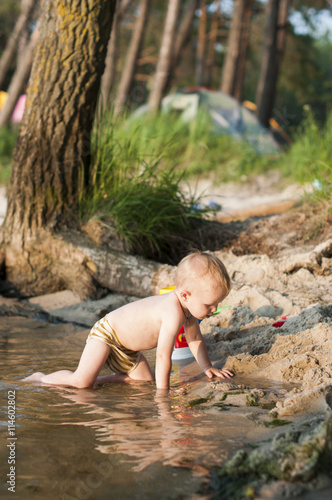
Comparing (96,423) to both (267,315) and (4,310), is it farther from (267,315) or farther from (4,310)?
(4,310)

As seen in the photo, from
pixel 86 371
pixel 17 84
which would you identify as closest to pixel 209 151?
pixel 17 84

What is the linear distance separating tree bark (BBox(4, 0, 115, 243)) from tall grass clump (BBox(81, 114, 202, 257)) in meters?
0.19

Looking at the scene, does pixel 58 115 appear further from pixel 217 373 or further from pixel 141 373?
pixel 217 373

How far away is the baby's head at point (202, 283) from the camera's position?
9.06 feet

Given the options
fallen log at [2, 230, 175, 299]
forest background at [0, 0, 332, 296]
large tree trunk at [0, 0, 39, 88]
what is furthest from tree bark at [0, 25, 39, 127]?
fallen log at [2, 230, 175, 299]

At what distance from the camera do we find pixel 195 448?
77.1 inches

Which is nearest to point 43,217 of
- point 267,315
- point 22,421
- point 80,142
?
point 80,142

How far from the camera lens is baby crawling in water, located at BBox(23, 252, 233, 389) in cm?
279

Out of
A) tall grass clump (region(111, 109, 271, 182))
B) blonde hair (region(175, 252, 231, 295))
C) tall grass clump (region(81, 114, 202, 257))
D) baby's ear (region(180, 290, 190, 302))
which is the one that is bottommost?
baby's ear (region(180, 290, 190, 302))

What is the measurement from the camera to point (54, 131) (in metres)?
4.55

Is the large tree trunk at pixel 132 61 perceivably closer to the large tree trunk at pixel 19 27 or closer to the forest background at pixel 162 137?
the forest background at pixel 162 137

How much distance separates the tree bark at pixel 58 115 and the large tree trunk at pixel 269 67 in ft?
30.9

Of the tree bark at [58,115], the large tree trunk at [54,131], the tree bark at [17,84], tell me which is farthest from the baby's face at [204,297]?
the tree bark at [17,84]

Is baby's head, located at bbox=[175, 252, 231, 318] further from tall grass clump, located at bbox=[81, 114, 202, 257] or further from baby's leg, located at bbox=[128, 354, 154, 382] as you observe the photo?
tall grass clump, located at bbox=[81, 114, 202, 257]
